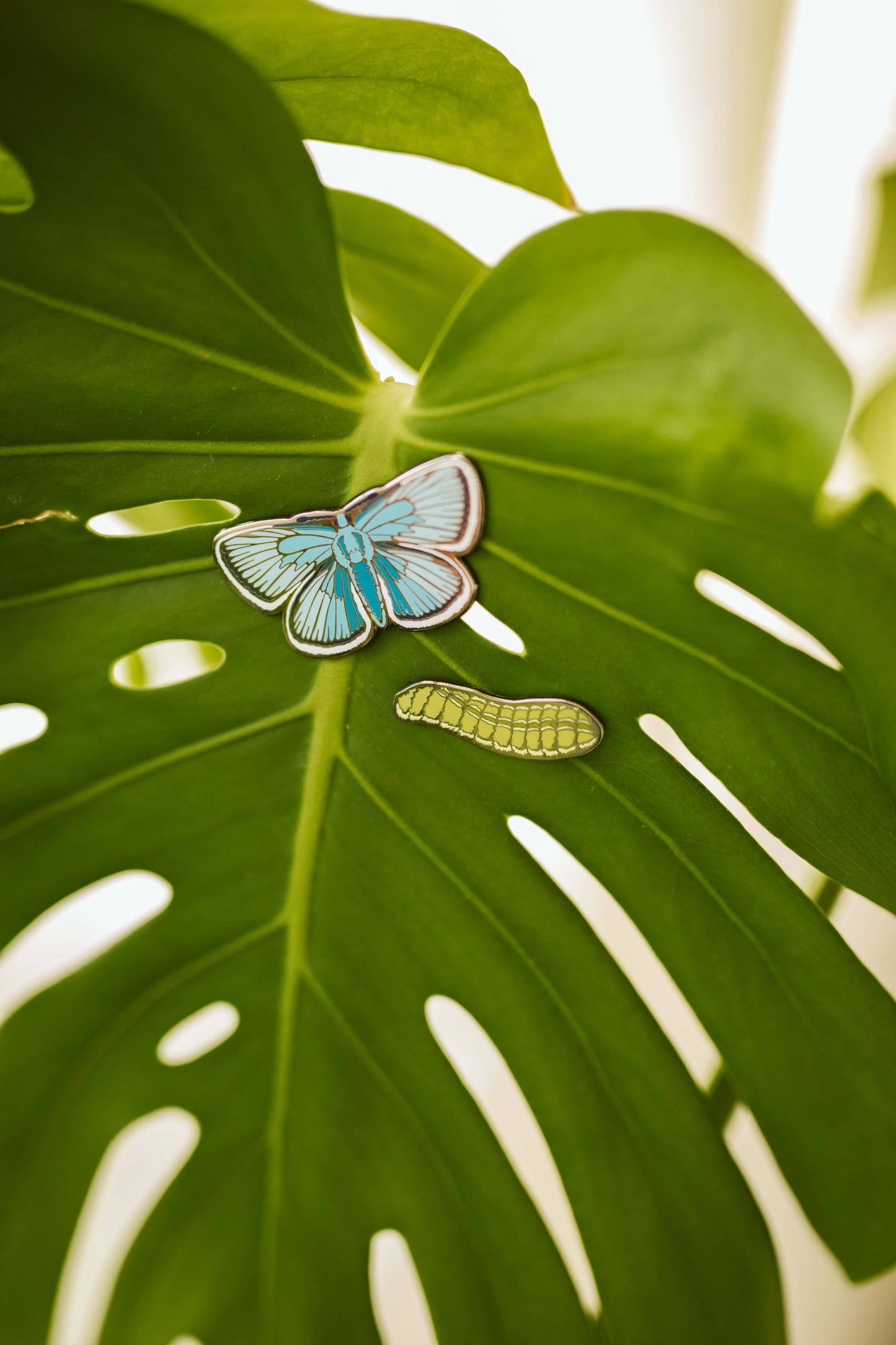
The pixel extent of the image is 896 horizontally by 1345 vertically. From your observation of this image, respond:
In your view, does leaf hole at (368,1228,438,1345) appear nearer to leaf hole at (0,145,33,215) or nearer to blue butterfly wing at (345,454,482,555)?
blue butterfly wing at (345,454,482,555)

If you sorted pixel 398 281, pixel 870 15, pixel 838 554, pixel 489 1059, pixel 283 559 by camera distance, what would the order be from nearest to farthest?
pixel 838 554 → pixel 283 559 → pixel 398 281 → pixel 870 15 → pixel 489 1059

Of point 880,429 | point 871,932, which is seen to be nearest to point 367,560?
point 880,429

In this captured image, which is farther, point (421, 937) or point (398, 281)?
point (398, 281)

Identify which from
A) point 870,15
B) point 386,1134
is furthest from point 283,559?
point 870,15

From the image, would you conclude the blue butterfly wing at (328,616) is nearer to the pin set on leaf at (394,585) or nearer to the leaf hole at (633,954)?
the pin set on leaf at (394,585)

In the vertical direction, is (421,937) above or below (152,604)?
below

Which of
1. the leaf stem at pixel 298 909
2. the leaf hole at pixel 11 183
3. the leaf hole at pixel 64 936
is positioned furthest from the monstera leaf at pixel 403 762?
the leaf hole at pixel 64 936

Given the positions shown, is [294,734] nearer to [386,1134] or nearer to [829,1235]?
[386,1134]
